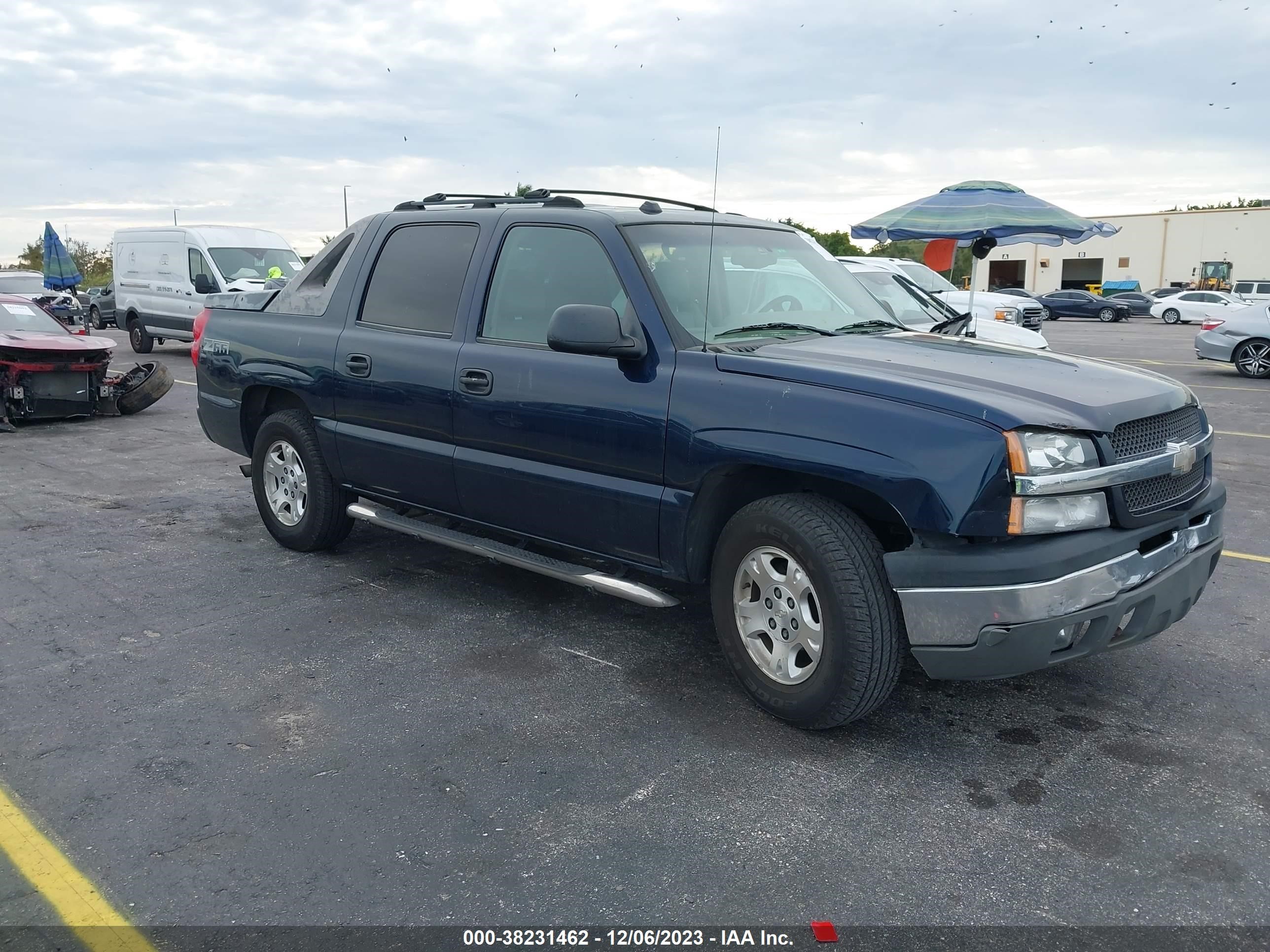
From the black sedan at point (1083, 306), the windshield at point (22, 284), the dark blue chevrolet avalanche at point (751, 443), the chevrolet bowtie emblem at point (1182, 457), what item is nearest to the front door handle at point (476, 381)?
the dark blue chevrolet avalanche at point (751, 443)

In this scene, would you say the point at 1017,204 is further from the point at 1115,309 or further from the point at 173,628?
the point at 1115,309

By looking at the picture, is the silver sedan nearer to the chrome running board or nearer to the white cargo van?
the chrome running board

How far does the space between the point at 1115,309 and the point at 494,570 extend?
40.9 metres

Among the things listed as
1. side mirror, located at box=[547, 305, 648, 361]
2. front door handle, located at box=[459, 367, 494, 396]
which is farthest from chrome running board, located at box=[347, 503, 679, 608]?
side mirror, located at box=[547, 305, 648, 361]

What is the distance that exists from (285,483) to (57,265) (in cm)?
2716

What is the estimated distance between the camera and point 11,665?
14.0ft

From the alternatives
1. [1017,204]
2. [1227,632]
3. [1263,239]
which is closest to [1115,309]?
[1263,239]

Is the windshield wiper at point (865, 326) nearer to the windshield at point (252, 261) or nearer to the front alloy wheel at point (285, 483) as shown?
the front alloy wheel at point (285, 483)

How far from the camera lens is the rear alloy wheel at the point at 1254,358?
15758 millimetres

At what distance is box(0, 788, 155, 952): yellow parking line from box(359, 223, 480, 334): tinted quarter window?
8.63ft

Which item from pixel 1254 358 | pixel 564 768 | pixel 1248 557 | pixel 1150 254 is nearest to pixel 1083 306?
pixel 1150 254

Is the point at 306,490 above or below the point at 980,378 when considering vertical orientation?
below

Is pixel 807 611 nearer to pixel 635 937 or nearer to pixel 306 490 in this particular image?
pixel 635 937

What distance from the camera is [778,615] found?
12.1 feet
